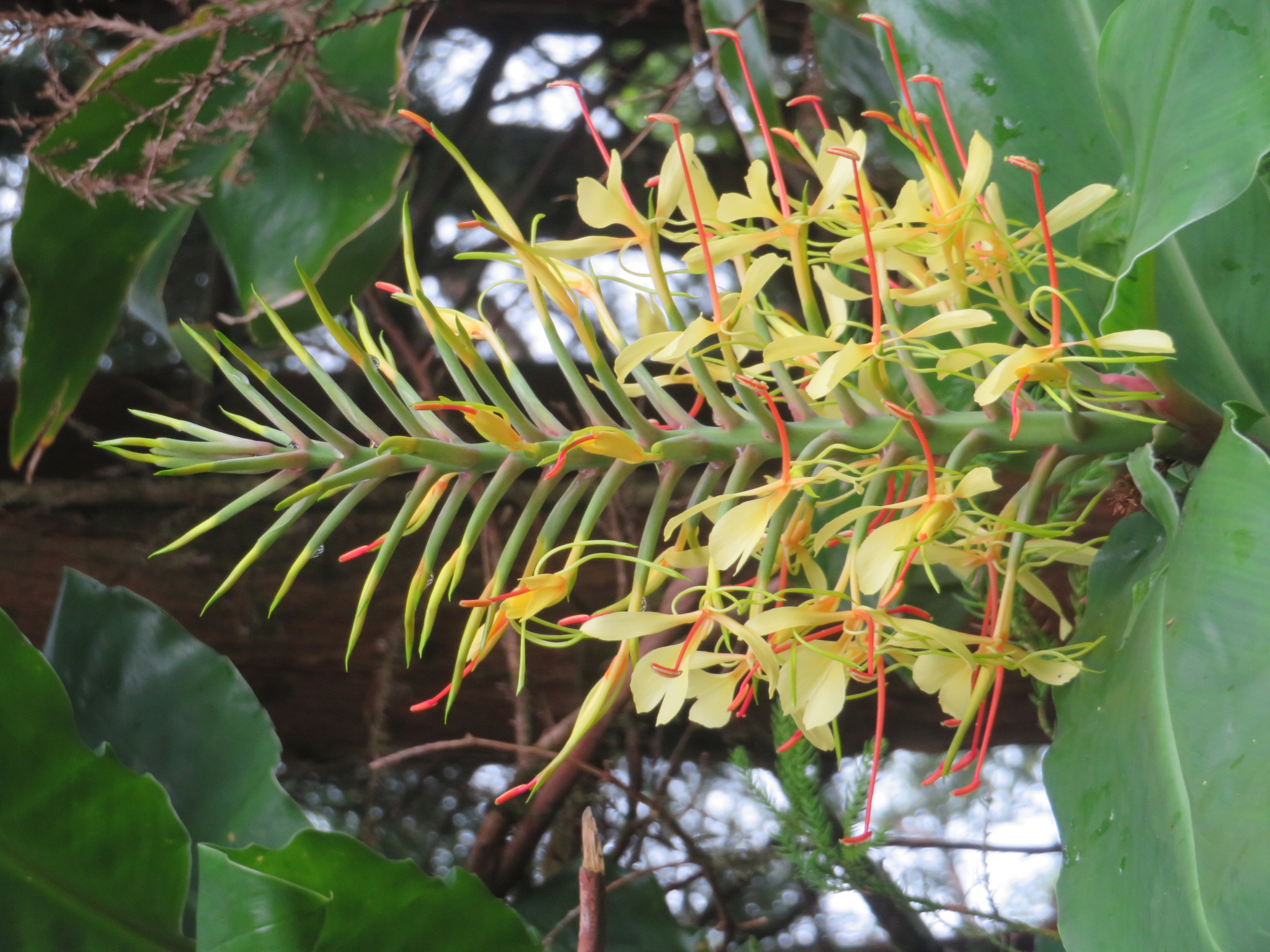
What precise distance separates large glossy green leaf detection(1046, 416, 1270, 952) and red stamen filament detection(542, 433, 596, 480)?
0.70 feet

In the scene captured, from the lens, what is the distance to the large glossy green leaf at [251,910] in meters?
0.45

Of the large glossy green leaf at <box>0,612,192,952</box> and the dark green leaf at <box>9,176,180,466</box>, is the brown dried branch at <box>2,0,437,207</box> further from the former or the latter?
the large glossy green leaf at <box>0,612,192,952</box>

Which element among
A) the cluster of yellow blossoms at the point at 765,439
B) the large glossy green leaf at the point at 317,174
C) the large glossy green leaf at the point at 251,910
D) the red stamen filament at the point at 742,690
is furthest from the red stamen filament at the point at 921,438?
the large glossy green leaf at the point at 317,174

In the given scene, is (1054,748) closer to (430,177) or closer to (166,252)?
(166,252)

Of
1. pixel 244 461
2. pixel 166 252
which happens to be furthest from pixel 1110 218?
pixel 166 252

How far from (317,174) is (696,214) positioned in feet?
1.51

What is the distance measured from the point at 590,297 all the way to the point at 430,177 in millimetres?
864

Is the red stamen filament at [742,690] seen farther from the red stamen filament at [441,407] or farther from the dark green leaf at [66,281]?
the dark green leaf at [66,281]

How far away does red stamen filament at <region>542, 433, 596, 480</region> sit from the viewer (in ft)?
1.07

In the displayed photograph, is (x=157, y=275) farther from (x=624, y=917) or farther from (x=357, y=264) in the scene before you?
(x=624, y=917)

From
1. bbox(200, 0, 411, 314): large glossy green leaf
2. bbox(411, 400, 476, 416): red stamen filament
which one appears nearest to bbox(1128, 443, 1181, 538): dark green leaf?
bbox(411, 400, 476, 416): red stamen filament

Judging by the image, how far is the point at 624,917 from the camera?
0.75m

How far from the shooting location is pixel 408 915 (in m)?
0.54

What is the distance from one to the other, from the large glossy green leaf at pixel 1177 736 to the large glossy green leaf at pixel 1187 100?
83mm
